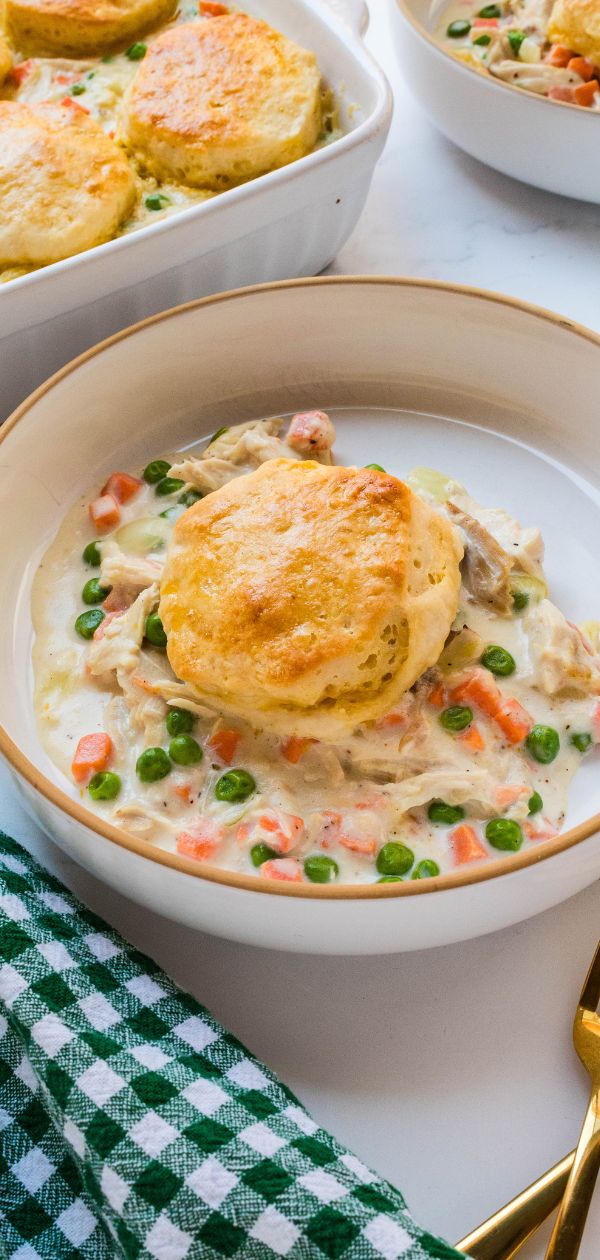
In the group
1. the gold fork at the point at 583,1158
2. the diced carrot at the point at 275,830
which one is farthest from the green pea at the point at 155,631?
the gold fork at the point at 583,1158

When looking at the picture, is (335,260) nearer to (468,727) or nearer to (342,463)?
(342,463)

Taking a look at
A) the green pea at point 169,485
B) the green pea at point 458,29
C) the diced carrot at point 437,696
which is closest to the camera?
the diced carrot at point 437,696

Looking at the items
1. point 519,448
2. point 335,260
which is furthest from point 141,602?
point 335,260

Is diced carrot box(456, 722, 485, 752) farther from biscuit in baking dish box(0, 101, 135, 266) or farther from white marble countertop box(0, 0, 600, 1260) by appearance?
biscuit in baking dish box(0, 101, 135, 266)

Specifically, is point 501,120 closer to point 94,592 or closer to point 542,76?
point 542,76

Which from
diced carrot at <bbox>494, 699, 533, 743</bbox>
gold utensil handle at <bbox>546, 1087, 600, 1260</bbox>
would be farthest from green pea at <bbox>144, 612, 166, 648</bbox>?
gold utensil handle at <bbox>546, 1087, 600, 1260</bbox>

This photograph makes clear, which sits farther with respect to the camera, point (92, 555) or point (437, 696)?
point (92, 555)

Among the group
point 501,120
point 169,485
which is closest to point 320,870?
point 169,485

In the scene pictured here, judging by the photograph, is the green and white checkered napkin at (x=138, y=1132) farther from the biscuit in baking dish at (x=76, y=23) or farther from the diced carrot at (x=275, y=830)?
the biscuit in baking dish at (x=76, y=23)

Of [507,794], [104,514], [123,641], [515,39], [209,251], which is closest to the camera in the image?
[507,794]
